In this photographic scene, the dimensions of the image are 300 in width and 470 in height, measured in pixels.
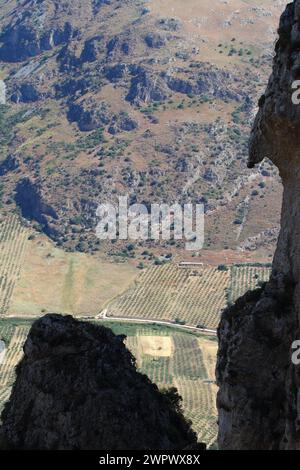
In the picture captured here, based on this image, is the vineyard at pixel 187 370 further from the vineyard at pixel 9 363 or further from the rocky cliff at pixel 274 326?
the rocky cliff at pixel 274 326

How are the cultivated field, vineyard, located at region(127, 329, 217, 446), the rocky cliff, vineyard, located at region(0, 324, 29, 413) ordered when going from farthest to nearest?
vineyard, located at region(0, 324, 29, 413)
the cultivated field
vineyard, located at region(127, 329, 217, 446)
the rocky cliff

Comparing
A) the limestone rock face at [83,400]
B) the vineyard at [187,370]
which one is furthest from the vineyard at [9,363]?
the limestone rock face at [83,400]

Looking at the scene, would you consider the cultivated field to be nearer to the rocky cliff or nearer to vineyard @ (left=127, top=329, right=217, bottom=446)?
vineyard @ (left=127, top=329, right=217, bottom=446)

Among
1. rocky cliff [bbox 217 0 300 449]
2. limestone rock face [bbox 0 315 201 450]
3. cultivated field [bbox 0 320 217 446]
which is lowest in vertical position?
cultivated field [bbox 0 320 217 446]

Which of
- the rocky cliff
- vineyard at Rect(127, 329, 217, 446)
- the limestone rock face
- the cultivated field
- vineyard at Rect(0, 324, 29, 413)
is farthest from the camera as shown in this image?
vineyard at Rect(0, 324, 29, 413)

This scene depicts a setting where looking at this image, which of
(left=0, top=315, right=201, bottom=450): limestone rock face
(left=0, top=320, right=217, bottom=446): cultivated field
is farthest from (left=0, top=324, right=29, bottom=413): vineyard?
(left=0, top=315, right=201, bottom=450): limestone rock face

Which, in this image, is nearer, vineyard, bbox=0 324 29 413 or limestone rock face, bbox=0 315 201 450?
limestone rock face, bbox=0 315 201 450
